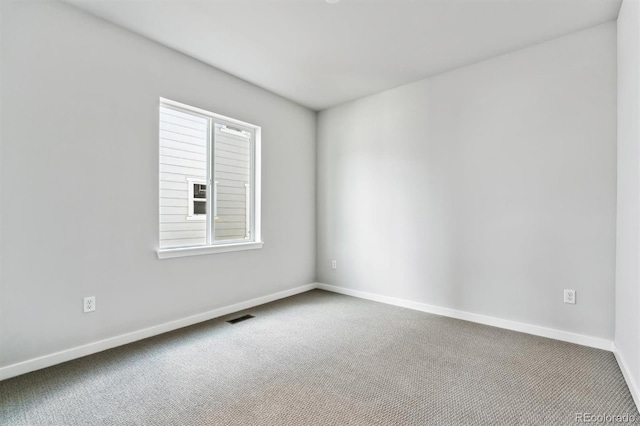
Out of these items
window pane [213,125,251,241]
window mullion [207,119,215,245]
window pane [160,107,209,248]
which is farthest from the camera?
window pane [213,125,251,241]

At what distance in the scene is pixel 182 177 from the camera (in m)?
3.14

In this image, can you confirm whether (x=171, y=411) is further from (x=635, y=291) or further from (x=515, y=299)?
(x=515, y=299)

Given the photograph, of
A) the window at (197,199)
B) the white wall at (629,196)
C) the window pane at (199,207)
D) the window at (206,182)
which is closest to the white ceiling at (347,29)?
the white wall at (629,196)

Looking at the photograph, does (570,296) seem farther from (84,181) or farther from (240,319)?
(84,181)

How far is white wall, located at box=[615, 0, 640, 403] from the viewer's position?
5.93 feet

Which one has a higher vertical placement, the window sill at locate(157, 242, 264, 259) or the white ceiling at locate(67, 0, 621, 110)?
the white ceiling at locate(67, 0, 621, 110)

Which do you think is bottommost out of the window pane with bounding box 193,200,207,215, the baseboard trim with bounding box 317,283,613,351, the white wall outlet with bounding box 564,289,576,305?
the baseboard trim with bounding box 317,283,613,351

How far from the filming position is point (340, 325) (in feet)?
10.1

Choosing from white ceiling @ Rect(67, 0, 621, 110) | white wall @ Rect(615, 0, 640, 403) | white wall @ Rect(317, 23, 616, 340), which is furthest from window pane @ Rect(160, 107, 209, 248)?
white wall @ Rect(615, 0, 640, 403)

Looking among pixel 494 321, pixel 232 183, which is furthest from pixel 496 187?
pixel 232 183

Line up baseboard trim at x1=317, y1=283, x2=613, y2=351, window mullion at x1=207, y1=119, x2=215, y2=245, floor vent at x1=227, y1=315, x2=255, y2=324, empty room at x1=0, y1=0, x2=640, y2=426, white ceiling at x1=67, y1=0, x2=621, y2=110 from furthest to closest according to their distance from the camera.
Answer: window mullion at x1=207, y1=119, x2=215, y2=245
floor vent at x1=227, y1=315, x2=255, y2=324
baseboard trim at x1=317, y1=283, x2=613, y2=351
white ceiling at x1=67, y1=0, x2=621, y2=110
empty room at x1=0, y1=0, x2=640, y2=426

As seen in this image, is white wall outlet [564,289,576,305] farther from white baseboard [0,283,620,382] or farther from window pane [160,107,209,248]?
window pane [160,107,209,248]

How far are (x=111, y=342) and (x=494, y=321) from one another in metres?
3.46

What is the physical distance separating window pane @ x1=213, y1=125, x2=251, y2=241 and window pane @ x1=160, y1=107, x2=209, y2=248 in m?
0.16
